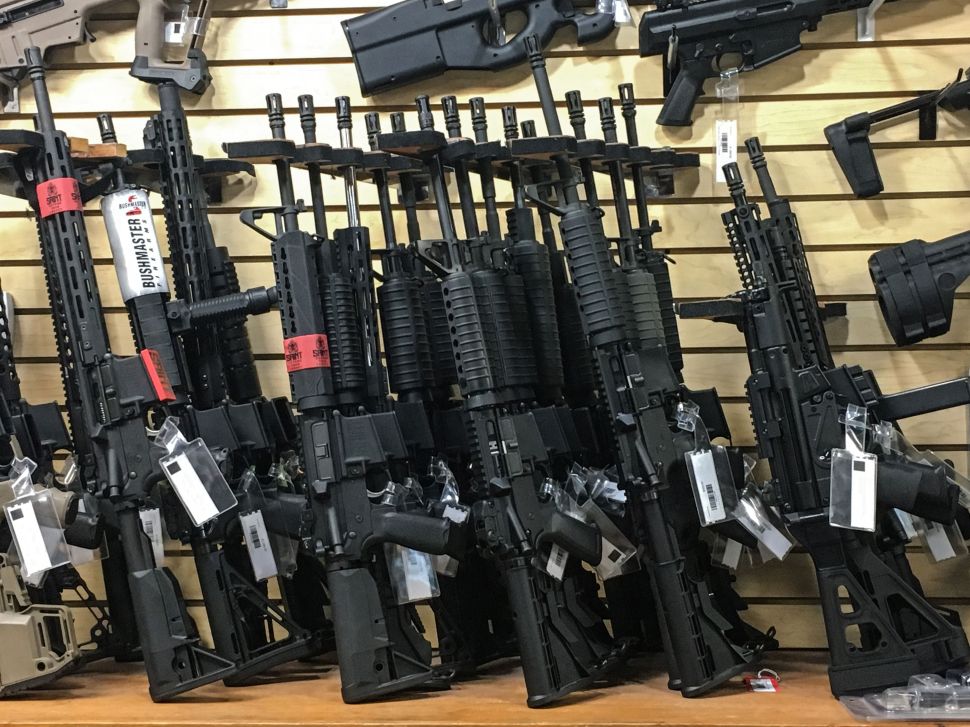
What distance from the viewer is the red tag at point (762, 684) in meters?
2.40

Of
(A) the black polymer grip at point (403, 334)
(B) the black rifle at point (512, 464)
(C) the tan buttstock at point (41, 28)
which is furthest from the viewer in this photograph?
(C) the tan buttstock at point (41, 28)

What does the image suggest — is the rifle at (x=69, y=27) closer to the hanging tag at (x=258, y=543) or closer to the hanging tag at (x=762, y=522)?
the hanging tag at (x=258, y=543)

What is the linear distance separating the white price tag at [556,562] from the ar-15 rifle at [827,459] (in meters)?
0.50

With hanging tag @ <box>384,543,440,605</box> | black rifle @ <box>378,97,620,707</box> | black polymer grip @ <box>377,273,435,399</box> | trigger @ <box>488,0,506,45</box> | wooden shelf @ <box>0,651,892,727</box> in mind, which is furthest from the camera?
trigger @ <box>488,0,506,45</box>

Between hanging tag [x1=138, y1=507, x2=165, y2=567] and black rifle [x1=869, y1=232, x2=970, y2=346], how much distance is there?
1.82 metres

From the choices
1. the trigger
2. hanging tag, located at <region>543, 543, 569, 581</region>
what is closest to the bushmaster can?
the trigger

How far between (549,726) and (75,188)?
171 cm

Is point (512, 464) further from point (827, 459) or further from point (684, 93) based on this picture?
point (684, 93)

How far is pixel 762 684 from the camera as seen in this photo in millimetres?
2412

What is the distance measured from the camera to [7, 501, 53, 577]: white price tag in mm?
2521

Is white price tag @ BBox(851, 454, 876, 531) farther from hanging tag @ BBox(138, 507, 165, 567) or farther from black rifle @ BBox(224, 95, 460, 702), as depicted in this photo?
hanging tag @ BBox(138, 507, 165, 567)

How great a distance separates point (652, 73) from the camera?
301 cm

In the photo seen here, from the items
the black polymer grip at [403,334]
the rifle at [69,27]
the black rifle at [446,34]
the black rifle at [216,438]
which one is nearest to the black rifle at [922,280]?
the black rifle at [446,34]


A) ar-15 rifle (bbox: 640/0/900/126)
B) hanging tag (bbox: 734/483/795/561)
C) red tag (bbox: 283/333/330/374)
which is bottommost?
hanging tag (bbox: 734/483/795/561)
